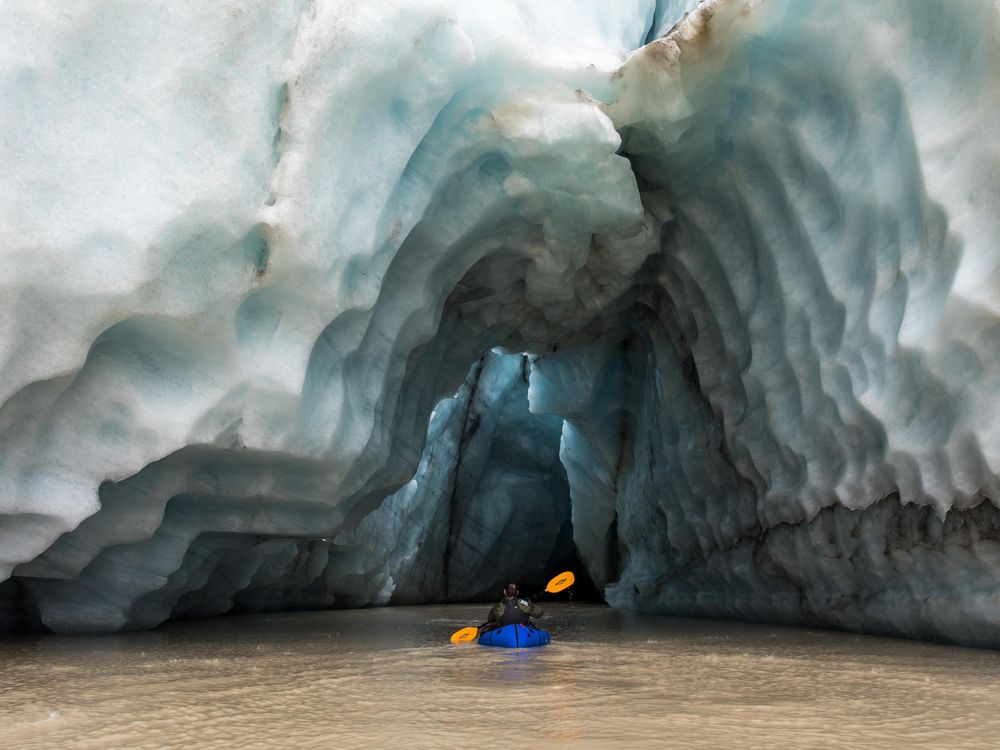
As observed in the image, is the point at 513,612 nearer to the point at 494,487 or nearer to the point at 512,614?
the point at 512,614

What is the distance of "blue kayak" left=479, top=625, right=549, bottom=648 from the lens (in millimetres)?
5441

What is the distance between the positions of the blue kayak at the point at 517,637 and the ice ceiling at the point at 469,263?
4.95 ft

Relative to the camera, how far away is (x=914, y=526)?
5004 mm

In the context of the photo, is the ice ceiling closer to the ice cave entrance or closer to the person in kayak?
the person in kayak

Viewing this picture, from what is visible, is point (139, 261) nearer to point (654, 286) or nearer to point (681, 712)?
point (681, 712)

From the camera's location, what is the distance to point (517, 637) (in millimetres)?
5461

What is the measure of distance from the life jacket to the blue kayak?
0.15 ft

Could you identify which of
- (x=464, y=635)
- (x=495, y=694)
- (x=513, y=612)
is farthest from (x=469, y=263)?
(x=495, y=694)

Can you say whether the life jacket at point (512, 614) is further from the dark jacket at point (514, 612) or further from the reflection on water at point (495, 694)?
the reflection on water at point (495, 694)

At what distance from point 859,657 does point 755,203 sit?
3.23m

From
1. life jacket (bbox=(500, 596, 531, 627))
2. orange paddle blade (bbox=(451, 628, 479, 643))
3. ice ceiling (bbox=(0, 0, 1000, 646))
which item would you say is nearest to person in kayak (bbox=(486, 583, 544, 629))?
life jacket (bbox=(500, 596, 531, 627))

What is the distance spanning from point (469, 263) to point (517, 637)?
284cm

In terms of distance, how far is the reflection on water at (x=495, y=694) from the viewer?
2.46 metres

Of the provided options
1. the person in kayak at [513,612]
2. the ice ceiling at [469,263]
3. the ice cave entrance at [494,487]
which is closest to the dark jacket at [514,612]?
the person in kayak at [513,612]
